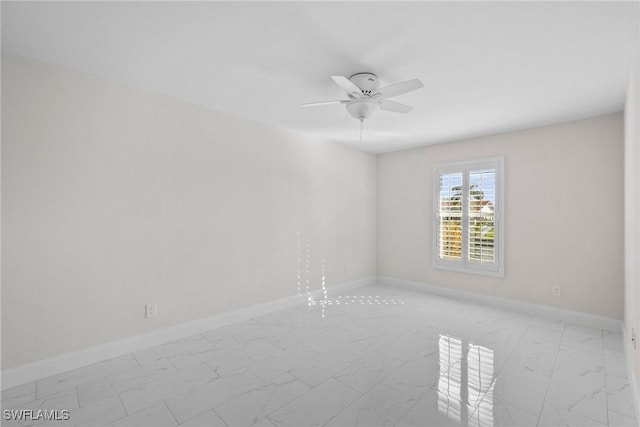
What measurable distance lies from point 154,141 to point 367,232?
3.53m

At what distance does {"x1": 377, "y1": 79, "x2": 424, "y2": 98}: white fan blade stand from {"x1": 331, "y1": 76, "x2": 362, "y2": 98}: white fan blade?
0.17m

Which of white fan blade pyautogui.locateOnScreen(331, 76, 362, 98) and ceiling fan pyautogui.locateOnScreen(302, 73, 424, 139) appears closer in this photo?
white fan blade pyautogui.locateOnScreen(331, 76, 362, 98)

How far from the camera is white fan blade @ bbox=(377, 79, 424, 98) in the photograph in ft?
6.87

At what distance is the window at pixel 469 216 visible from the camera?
4.11 m

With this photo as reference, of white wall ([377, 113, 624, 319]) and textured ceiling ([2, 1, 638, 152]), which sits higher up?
textured ceiling ([2, 1, 638, 152])

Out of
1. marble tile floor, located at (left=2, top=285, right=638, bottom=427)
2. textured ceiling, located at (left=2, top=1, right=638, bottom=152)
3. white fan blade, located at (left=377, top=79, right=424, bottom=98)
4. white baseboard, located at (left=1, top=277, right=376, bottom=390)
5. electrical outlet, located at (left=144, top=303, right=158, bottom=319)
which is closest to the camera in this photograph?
textured ceiling, located at (left=2, top=1, right=638, bottom=152)

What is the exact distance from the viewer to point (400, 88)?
222 centimetres

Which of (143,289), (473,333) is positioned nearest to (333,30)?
(143,289)

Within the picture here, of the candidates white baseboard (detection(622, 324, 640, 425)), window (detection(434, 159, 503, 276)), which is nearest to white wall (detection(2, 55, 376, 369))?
window (detection(434, 159, 503, 276))

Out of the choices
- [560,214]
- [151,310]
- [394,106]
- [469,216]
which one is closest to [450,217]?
[469,216]

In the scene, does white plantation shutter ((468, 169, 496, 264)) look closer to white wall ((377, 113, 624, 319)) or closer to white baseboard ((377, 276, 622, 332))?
white wall ((377, 113, 624, 319))

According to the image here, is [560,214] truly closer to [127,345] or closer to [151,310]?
[151,310]

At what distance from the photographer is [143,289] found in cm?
280

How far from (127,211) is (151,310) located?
92cm
